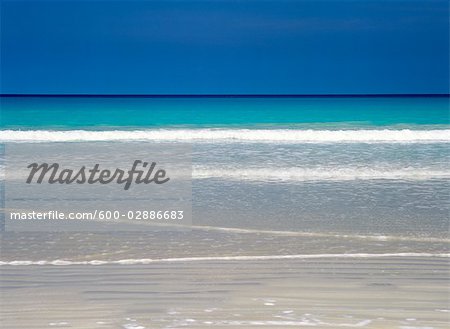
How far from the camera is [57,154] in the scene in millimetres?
8859

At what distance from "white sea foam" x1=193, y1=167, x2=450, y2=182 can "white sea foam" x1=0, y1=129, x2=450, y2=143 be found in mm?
4672

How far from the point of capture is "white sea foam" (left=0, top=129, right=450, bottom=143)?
1178 cm

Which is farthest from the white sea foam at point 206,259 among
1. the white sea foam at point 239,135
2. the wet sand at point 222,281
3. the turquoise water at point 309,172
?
the white sea foam at point 239,135

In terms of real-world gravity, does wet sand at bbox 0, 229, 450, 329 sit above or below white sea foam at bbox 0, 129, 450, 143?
below

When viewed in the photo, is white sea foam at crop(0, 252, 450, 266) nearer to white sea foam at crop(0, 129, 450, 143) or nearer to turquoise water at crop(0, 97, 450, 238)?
turquoise water at crop(0, 97, 450, 238)

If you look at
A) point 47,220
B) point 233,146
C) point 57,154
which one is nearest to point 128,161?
point 57,154

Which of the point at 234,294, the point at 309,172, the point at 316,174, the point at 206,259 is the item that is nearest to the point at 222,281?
the point at 234,294

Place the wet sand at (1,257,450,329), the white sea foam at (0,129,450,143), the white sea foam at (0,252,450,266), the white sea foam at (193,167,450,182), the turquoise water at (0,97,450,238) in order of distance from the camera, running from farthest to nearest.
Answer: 1. the white sea foam at (0,129,450,143)
2. the white sea foam at (193,167,450,182)
3. the turquoise water at (0,97,450,238)
4. the white sea foam at (0,252,450,266)
5. the wet sand at (1,257,450,329)

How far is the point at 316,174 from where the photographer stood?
20.5 feet

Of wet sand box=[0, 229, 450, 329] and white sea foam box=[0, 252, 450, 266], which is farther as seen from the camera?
white sea foam box=[0, 252, 450, 266]

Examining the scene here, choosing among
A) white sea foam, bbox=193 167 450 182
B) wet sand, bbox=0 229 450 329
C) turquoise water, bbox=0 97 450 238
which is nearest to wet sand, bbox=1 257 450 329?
wet sand, bbox=0 229 450 329

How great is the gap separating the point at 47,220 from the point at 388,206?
8.00 feet

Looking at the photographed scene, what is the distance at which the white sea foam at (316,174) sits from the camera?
6.00m

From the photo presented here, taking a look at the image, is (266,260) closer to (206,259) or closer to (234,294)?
(206,259)
